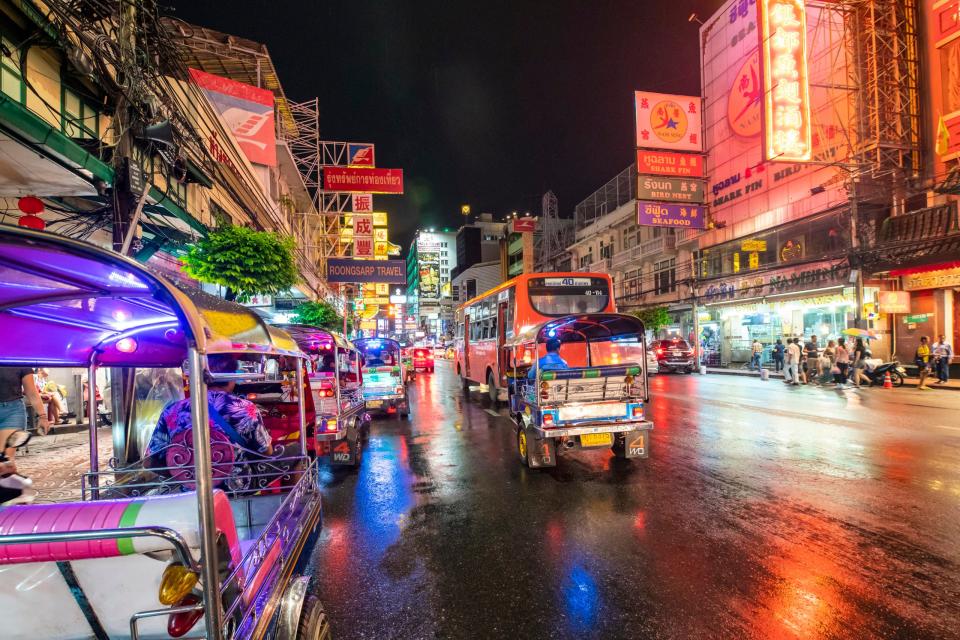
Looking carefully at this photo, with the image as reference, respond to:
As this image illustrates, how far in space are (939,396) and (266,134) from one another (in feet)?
81.5

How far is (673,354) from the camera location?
2556 centimetres

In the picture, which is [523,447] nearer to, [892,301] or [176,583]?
[176,583]

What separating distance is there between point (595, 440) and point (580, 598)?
3.40 meters

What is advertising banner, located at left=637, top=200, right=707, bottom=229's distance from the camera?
22859 millimetres

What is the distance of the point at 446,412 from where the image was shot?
13289mm

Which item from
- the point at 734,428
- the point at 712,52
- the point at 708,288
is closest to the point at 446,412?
the point at 734,428

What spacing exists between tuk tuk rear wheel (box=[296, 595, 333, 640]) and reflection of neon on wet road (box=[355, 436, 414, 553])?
1.85 metres

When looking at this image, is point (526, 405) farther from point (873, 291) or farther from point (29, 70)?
point (873, 291)

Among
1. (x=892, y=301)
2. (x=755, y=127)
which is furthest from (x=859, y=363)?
(x=755, y=127)

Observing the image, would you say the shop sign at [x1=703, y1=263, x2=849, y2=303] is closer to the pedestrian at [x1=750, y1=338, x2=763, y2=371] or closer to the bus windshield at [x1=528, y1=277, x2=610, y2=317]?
the pedestrian at [x1=750, y1=338, x2=763, y2=371]

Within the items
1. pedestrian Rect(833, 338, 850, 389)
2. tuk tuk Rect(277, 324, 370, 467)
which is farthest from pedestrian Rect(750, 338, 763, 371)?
tuk tuk Rect(277, 324, 370, 467)

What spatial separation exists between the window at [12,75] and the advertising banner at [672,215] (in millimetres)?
21687

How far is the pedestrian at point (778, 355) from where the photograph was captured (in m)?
22.2

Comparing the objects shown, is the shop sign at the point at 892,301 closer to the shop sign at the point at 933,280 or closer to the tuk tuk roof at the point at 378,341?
the shop sign at the point at 933,280
